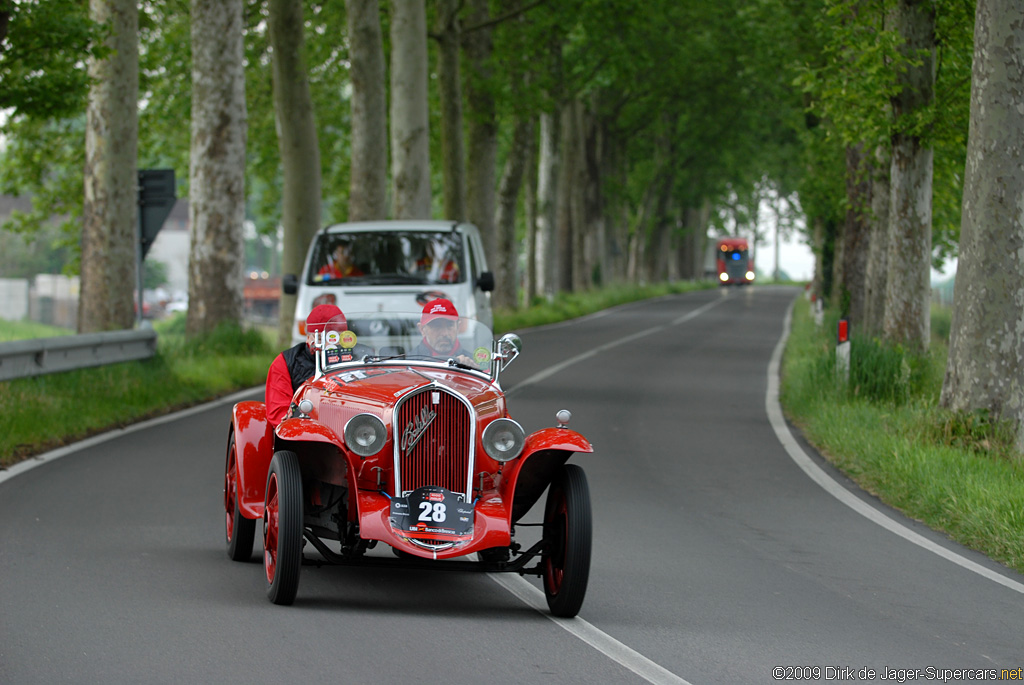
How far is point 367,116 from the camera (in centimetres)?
2625

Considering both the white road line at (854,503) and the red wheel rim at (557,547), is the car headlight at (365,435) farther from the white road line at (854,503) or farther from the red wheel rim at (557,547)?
the white road line at (854,503)

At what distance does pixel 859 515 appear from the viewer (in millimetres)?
10555

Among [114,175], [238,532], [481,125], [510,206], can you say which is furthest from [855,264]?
[238,532]

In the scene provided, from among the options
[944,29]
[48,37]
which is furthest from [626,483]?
[944,29]

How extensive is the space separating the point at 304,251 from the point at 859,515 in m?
15.5

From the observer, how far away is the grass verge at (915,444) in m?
9.72

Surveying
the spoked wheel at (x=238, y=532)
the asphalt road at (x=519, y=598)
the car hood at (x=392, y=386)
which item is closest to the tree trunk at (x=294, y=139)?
the asphalt road at (x=519, y=598)

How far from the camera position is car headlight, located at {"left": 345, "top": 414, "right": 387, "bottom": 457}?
6.80 m

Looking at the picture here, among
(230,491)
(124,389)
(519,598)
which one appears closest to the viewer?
(519,598)

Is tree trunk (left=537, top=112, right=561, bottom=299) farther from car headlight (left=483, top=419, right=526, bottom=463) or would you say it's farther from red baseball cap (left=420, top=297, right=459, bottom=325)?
car headlight (left=483, top=419, right=526, bottom=463)

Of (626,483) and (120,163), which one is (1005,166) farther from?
(120,163)

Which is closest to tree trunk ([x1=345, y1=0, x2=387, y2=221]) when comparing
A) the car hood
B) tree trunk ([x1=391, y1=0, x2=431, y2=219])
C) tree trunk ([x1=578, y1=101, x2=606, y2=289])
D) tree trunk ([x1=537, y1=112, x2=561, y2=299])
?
tree trunk ([x1=391, y1=0, x2=431, y2=219])

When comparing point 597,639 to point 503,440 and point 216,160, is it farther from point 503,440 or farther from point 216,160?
point 216,160

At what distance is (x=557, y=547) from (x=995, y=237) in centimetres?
696
